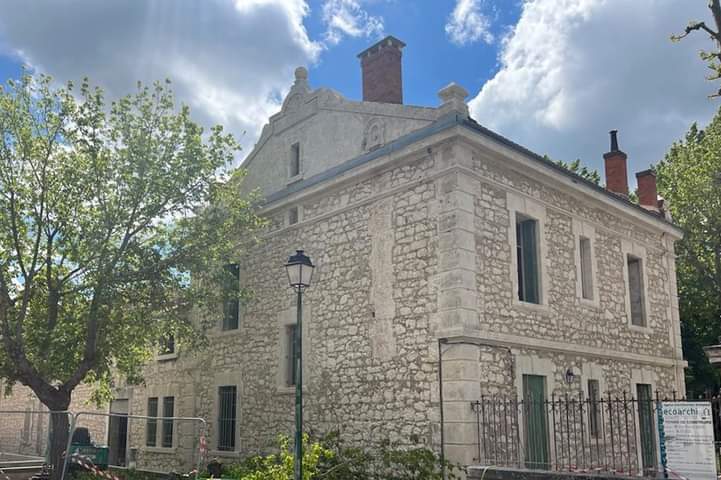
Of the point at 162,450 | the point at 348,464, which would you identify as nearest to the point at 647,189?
the point at 348,464

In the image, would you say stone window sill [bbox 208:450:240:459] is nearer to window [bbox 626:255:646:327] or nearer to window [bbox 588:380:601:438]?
window [bbox 588:380:601:438]

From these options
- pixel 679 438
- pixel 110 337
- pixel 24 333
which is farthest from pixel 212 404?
pixel 679 438

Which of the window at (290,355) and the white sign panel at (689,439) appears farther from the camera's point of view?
the window at (290,355)

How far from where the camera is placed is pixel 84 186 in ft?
43.3

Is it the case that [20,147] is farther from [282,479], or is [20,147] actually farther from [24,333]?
[282,479]

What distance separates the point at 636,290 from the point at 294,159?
8.20 metres

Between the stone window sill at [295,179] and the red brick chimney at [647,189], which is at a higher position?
the red brick chimney at [647,189]

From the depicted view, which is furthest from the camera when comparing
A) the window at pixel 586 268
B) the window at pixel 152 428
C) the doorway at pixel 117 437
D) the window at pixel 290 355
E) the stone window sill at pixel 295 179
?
the doorway at pixel 117 437

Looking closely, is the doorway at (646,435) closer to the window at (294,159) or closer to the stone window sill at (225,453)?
the stone window sill at (225,453)

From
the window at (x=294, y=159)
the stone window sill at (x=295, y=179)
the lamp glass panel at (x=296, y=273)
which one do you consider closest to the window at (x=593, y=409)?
the lamp glass panel at (x=296, y=273)

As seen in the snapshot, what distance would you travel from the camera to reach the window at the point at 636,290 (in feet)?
51.3

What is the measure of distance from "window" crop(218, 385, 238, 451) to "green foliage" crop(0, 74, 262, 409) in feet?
7.07

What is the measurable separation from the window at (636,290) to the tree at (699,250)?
306 inches

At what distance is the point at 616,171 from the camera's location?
61.4 ft
